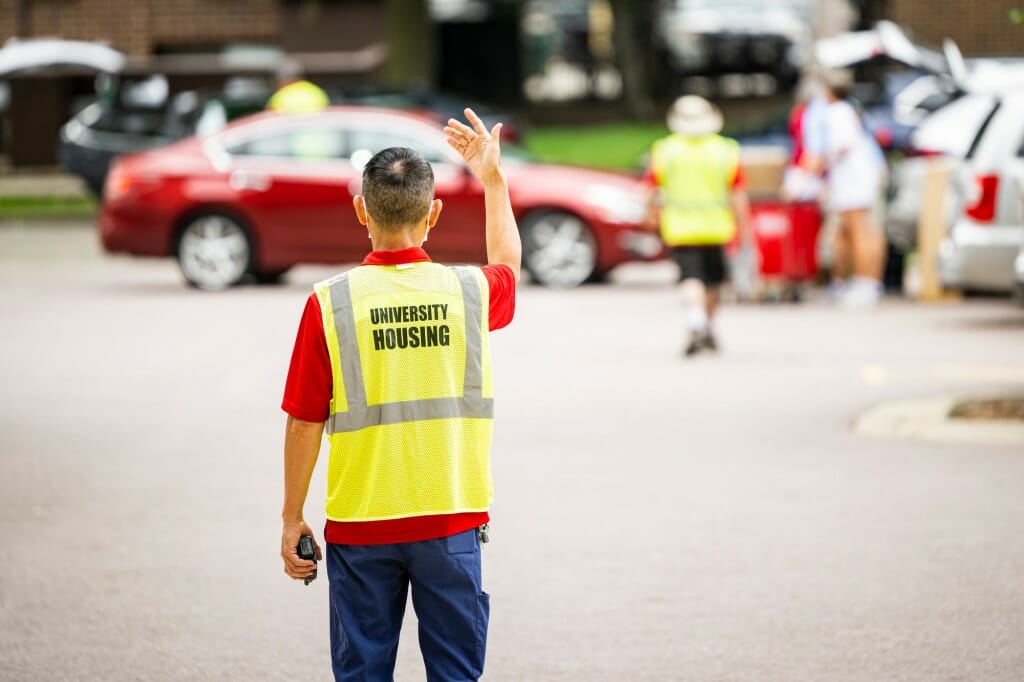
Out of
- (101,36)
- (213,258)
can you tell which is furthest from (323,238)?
(101,36)

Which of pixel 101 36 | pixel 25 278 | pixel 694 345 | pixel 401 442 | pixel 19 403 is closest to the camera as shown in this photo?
pixel 401 442

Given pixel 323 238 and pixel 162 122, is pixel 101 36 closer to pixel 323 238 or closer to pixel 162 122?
pixel 162 122

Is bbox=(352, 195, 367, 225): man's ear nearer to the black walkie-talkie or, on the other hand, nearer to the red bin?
the black walkie-talkie

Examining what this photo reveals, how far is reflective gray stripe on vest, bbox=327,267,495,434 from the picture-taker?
14.4ft

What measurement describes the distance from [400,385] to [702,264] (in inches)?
375

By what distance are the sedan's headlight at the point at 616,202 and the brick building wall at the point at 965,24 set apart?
733 inches

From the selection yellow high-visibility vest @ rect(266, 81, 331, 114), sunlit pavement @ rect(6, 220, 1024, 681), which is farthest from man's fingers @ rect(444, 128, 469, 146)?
yellow high-visibility vest @ rect(266, 81, 331, 114)

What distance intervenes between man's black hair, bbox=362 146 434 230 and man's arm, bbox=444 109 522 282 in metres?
0.34

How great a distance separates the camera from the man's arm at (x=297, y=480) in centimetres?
446

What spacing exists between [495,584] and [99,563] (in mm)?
1525

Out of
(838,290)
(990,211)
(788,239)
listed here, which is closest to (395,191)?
(990,211)

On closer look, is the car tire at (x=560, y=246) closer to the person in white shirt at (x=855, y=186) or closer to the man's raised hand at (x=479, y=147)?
the person in white shirt at (x=855, y=186)

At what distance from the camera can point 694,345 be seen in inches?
535

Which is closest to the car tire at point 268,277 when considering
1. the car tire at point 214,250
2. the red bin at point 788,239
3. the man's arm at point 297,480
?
the car tire at point 214,250
